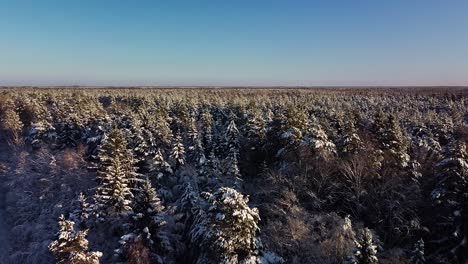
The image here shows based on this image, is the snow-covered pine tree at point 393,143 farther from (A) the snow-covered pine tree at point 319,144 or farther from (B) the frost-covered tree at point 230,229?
(B) the frost-covered tree at point 230,229

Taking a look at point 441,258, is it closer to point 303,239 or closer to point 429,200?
point 429,200

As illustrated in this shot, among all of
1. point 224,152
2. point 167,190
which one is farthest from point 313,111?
point 167,190

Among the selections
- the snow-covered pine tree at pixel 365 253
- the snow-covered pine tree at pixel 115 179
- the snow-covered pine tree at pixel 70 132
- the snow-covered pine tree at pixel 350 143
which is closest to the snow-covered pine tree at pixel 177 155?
the snow-covered pine tree at pixel 115 179

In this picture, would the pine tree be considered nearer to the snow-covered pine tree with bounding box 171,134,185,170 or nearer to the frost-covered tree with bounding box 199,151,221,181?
the snow-covered pine tree with bounding box 171,134,185,170

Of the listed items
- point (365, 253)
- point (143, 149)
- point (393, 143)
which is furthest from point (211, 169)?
point (365, 253)

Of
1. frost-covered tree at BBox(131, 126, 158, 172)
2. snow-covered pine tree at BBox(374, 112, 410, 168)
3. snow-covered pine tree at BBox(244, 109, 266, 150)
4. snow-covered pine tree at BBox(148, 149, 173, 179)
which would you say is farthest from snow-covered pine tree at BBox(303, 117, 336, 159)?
frost-covered tree at BBox(131, 126, 158, 172)

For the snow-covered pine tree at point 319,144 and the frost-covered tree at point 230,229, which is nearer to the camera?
the frost-covered tree at point 230,229

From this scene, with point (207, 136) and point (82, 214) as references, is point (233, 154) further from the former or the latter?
point (82, 214)
